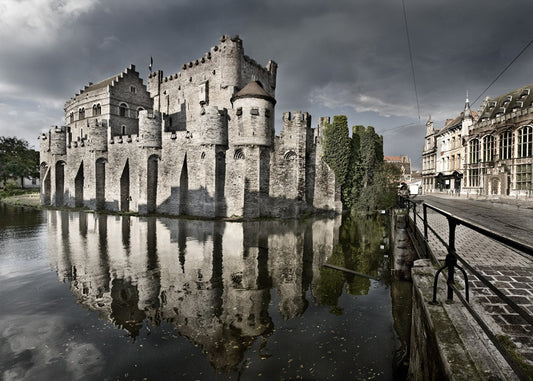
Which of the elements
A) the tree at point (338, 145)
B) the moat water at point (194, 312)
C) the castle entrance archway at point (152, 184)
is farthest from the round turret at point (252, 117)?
the moat water at point (194, 312)

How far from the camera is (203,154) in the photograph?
78.1 feet

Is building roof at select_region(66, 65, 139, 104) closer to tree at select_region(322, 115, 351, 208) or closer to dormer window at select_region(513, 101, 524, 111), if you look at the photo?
tree at select_region(322, 115, 351, 208)

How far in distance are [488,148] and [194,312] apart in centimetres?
3693

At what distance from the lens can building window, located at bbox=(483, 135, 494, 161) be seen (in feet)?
98.0

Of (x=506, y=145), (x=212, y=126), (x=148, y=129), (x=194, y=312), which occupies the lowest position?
(x=194, y=312)

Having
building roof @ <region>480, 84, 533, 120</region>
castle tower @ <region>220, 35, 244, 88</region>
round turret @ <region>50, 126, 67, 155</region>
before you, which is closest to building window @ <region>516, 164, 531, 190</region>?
building roof @ <region>480, 84, 533, 120</region>

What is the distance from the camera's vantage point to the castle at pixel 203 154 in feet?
73.7

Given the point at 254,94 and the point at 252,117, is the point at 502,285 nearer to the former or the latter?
the point at 252,117

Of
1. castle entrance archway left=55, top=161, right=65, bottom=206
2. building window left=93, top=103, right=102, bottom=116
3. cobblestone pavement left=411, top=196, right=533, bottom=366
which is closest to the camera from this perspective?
cobblestone pavement left=411, top=196, right=533, bottom=366

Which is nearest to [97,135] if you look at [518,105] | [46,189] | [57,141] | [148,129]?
[148,129]

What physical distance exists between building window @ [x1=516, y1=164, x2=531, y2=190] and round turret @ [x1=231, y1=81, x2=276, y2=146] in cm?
2510

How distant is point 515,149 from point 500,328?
32.5 m

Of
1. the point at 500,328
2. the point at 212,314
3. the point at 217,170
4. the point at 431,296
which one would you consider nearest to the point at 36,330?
the point at 212,314

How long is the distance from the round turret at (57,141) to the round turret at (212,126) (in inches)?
883
